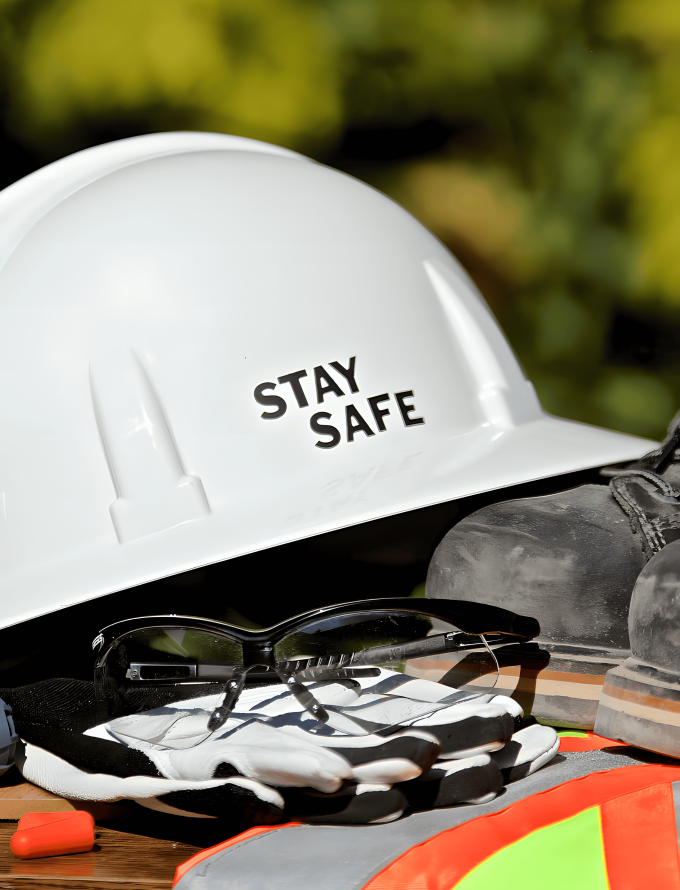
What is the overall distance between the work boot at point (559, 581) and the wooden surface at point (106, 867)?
25 cm

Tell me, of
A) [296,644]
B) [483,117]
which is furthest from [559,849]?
[483,117]

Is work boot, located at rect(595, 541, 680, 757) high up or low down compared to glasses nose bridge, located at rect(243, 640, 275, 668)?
down

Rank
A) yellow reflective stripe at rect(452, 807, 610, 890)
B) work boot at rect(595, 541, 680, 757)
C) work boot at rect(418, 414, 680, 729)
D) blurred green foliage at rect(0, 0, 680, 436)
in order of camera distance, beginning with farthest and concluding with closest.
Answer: blurred green foliage at rect(0, 0, 680, 436) → work boot at rect(418, 414, 680, 729) → work boot at rect(595, 541, 680, 757) → yellow reflective stripe at rect(452, 807, 610, 890)

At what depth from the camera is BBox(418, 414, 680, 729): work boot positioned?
2.01 feet

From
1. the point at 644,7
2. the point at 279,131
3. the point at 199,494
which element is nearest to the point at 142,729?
the point at 199,494

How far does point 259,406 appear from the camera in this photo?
73 centimetres

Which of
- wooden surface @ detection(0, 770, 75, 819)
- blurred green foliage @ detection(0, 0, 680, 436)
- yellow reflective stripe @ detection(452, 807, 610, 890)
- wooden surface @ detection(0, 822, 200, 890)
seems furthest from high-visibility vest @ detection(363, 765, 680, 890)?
blurred green foliage @ detection(0, 0, 680, 436)

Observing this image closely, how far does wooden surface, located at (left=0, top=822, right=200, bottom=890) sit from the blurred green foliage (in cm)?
110

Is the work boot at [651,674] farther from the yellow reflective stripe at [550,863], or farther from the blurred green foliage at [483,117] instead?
the blurred green foliage at [483,117]

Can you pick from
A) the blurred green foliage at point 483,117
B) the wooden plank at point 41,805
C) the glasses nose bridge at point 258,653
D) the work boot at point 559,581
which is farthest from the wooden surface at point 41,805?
the blurred green foliage at point 483,117

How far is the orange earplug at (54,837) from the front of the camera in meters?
0.47

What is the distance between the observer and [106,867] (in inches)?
18.0

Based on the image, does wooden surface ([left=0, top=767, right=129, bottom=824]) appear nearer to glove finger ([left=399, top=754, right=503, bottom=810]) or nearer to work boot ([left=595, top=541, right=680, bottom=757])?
glove finger ([left=399, top=754, right=503, bottom=810])

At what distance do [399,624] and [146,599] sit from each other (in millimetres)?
453
